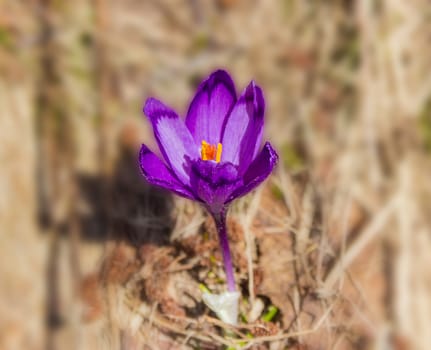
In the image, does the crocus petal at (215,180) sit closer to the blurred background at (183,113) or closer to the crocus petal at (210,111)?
the crocus petal at (210,111)

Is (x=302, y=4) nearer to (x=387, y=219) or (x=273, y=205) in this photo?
(x=387, y=219)

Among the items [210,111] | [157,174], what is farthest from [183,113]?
[157,174]

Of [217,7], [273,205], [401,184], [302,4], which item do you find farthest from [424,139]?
[273,205]

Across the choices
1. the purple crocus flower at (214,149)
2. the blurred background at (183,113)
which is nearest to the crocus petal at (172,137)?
the purple crocus flower at (214,149)

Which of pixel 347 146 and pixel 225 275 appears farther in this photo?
pixel 347 146

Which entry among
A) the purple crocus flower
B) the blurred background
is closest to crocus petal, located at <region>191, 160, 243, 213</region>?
the purple crocus flower

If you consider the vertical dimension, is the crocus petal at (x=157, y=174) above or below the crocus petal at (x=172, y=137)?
below

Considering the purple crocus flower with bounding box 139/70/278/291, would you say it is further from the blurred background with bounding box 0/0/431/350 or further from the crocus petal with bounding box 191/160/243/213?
the blurred background with bounding box 0/0/431/350
